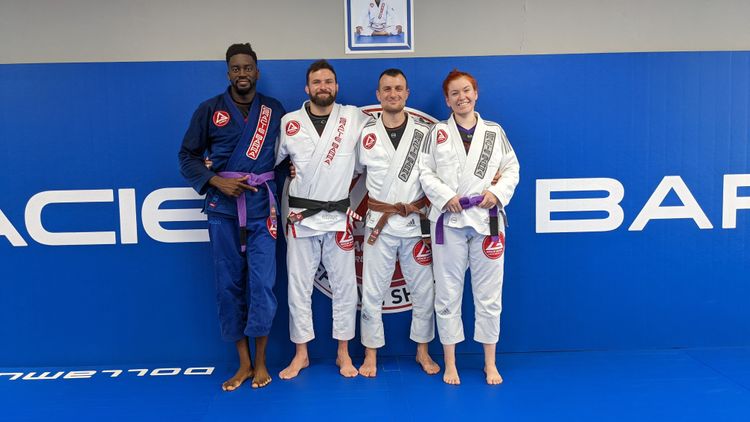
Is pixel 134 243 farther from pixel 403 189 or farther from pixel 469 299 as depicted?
pixel 469 299

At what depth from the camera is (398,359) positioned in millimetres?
3156

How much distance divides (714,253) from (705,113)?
82cm

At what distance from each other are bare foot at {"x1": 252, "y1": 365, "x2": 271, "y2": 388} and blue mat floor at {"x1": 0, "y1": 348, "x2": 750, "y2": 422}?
4 centimetres

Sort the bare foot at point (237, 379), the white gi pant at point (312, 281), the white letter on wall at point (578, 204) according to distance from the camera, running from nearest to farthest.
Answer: the bare foot at point (237, 379)
the white gi pant at point (312, 281)
the white letter on wall at point (578, 204)

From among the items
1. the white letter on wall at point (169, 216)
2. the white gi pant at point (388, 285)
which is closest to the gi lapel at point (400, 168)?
the white gi pant at point (388, 285)

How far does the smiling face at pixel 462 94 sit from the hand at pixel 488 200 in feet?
1.42

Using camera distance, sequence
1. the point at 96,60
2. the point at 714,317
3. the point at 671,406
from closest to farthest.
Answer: the point at 671,406, the point at 96,60, the point at 714,317

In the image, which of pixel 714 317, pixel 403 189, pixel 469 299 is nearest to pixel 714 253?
pixel 714 317

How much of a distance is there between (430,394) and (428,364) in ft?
0.98

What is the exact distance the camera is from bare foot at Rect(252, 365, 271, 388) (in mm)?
2800

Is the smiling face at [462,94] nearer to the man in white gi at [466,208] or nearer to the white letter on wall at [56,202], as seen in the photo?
the man in white gi at [466,208]

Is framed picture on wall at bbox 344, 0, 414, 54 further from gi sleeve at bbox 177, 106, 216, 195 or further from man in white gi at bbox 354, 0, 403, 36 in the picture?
gi sleeve at bbox 177, 106, 216, 195

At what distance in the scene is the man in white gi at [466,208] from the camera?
107 inches

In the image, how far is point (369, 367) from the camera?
9.66 ft
